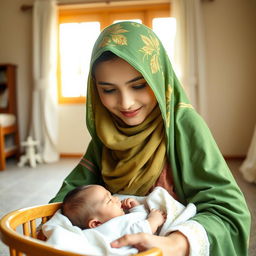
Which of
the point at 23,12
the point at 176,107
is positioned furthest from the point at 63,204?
the point at 23,12

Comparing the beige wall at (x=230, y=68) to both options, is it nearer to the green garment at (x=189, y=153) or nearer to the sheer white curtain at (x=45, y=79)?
the sheer white curtain at (x=45, y=79)

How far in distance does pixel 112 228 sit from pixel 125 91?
14.3 inches

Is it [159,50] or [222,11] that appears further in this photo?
[222,11]

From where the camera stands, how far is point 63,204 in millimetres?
825

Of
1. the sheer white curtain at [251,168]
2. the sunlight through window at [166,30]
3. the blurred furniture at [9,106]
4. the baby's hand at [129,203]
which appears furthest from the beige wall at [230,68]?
the baby's hand at [129,203]

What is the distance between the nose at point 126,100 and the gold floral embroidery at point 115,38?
0.14m

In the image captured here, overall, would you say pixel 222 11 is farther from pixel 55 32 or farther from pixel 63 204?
pixel 63 204

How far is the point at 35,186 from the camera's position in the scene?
292 centimetres

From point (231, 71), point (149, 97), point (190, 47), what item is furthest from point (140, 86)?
point (231, 71)

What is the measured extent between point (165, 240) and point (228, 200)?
8.0 inches

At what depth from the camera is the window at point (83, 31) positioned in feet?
13.3

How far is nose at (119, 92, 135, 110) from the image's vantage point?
0.84 metres

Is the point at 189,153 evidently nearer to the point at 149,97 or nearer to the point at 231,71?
the point at 149,97

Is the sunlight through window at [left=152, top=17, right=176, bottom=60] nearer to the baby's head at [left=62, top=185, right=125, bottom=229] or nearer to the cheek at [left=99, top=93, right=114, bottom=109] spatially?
the cheek at [left=99, top=93, right=114, bottom=109]
